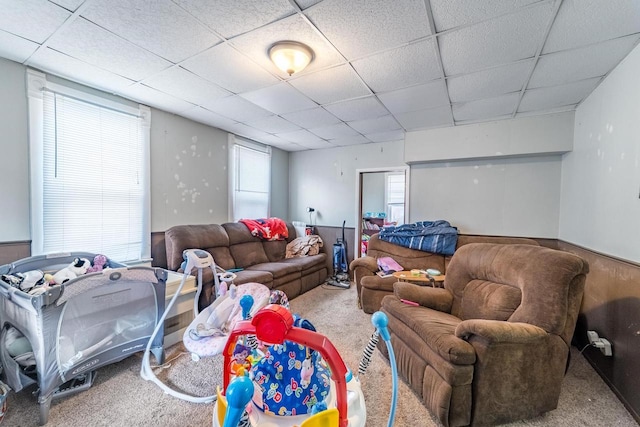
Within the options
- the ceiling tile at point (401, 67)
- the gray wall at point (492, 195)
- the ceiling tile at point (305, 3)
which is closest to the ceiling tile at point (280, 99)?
the ceiling tile at point (401, 67)

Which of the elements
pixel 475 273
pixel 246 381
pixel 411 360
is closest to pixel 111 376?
pixel 246 381

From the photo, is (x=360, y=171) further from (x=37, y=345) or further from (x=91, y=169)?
(x=37, y=345)

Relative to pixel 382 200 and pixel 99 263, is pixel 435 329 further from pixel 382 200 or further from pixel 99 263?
pixel 382 200

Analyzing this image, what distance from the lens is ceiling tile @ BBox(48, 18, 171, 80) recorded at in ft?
5.86

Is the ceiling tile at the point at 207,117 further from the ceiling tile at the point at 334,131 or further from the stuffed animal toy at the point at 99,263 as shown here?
the stuffed animal toy at the point at 99,263

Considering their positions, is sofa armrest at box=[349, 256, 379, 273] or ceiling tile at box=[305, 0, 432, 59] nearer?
ceiling tile at box=[305, 0, 432, 59]

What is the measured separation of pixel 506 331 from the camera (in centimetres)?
153

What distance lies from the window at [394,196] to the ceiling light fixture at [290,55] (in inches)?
178

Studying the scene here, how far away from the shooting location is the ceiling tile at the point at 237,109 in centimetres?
292

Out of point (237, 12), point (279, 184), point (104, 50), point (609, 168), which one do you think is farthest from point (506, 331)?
point (279, 184)

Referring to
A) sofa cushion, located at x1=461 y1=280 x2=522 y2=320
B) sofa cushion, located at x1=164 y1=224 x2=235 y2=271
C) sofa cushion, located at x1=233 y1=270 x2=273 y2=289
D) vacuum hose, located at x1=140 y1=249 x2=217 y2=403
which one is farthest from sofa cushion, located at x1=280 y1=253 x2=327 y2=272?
sofa cushion, located at x1=461 y1=280 x2=522 y2=320

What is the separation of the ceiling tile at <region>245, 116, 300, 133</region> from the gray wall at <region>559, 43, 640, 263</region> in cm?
324

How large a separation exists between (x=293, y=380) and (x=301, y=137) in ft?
12.6

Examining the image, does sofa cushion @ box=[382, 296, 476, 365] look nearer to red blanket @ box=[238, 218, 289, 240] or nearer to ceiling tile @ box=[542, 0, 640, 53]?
ceiling tile @ box=[542, 0, 640, 53]
